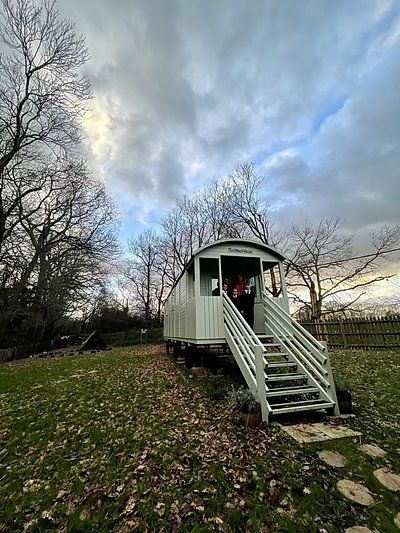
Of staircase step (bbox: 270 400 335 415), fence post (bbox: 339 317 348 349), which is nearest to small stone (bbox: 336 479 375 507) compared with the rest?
staircase step (bbox: 270 400 335 415)

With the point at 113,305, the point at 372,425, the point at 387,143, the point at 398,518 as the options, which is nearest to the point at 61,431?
the point at 398,518

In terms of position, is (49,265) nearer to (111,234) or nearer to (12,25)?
(111,234)

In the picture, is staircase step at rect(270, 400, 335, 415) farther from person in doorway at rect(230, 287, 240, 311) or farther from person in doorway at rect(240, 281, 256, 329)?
person in doorway at rect(230, 287, 240, 311)

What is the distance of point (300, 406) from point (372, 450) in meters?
1.15

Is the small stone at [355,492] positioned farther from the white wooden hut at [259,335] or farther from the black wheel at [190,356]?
the black wheel at [190,356]

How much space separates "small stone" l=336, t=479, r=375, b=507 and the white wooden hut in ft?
4.72

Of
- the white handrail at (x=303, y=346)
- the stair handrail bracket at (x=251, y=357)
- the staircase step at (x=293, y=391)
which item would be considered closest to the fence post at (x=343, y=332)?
A: the white handrail at (x=303, y=346)

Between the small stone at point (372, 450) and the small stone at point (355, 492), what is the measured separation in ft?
2.31

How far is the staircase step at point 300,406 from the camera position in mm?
3980

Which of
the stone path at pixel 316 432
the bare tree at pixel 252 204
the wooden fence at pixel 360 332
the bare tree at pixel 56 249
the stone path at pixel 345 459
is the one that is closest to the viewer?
the stone path at pixel 345 459

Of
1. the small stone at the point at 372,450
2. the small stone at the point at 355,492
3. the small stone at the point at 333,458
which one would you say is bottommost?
the small stone at the point at 355,492

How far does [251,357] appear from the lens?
4699mm

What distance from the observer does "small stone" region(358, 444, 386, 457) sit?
3.01 metres

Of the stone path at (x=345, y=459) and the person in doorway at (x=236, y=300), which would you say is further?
the person in doorway at (x=236, y=300)
